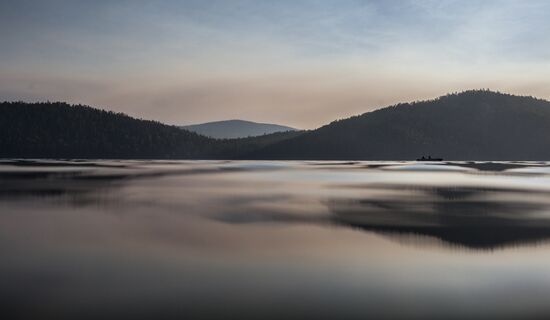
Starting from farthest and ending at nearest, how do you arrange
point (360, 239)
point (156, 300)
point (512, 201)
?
point (512, 201)
point (360, 239)
point (156, 300)

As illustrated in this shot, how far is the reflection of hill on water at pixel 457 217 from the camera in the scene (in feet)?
62.4

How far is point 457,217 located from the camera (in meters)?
25.0

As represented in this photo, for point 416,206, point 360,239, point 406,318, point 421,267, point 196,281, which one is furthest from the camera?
point 416,206

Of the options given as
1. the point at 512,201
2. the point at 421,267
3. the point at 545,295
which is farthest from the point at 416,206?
the point at 545,295

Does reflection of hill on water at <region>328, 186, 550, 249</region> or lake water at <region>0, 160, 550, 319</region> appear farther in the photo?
reflection of hill on water at <region>328, 186, 550, 249</region>

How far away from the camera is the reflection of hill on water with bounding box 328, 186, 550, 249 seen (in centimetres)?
1902

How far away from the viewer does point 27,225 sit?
21.2 meters

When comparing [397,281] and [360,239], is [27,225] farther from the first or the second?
[397,281]

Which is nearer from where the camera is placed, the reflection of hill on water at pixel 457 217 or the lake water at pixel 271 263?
the lake water at pixel 271 263

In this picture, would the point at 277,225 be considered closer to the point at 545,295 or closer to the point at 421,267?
the point at 421,267

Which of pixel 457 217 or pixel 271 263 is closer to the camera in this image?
pixel 271 263

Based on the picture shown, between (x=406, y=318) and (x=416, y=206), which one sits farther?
(x=416, y=206)

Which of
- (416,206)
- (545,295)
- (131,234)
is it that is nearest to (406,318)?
(545,295)

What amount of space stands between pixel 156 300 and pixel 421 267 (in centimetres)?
703
